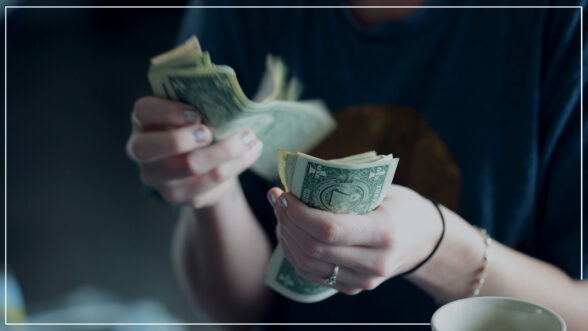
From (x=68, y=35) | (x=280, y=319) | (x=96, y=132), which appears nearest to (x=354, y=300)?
(x=280, y=319)

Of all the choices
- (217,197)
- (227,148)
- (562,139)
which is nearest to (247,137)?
(227,148)

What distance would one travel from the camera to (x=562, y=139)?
2.06 ft

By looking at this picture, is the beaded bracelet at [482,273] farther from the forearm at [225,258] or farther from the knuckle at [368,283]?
the forearm at [225,258]

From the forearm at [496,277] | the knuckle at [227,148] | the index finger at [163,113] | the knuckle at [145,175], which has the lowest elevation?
the forearm at [496,277]

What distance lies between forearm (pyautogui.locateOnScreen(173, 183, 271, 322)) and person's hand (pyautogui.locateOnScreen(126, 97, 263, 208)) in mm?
66

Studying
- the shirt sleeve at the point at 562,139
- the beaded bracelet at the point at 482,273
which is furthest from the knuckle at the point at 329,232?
the shirt sleeve at the point at 562,139

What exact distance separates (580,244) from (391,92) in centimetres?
31

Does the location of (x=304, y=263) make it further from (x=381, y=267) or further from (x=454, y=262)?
(x=454, y=262)

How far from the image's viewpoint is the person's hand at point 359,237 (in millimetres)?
489

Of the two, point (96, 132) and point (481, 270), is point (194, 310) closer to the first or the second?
point (96, 132)

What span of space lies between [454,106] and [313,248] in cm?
31

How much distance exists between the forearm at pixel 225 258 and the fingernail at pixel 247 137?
13cm

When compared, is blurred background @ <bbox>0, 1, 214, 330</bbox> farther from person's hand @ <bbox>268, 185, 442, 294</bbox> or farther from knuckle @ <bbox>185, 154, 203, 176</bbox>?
person's hand @ <bbox>268, 185, 442, 294</bbox>

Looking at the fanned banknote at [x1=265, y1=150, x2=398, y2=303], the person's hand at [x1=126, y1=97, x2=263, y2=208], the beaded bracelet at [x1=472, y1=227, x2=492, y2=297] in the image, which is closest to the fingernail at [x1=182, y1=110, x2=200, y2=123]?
the person's hand at [x1=126, y1=97, x2=263, y2=208]
